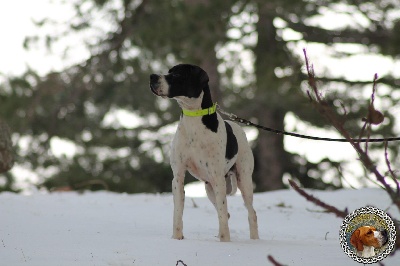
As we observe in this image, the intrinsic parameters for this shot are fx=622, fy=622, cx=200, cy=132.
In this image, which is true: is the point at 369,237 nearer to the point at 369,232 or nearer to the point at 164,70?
the point at 369,232

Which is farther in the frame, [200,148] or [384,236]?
[200,148]

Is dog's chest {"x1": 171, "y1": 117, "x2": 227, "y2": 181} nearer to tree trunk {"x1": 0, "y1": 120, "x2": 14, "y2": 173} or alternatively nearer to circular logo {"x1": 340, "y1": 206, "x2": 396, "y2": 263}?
circular logo {"x1": 340, "y1": 206, "x2": 396, "y2": 263}

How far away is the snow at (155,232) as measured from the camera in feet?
12.9

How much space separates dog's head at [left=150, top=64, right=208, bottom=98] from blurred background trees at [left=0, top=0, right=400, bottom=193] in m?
5.91

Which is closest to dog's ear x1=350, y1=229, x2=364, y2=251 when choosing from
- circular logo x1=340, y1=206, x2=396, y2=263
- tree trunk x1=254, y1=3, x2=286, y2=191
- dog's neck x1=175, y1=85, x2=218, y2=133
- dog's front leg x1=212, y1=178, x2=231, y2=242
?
circular logo x1=340, y1=206, x2=396, y2=263

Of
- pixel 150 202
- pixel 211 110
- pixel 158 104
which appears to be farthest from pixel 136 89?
pixel 211 110

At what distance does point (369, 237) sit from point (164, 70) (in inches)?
466

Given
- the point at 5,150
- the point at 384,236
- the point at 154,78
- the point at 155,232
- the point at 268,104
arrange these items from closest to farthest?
1. the point at 384,236
2. the point at 154,78
3. the point at 155,232
4. the point at 5,150
5. the point at 268,104

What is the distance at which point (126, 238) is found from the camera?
4570 mm

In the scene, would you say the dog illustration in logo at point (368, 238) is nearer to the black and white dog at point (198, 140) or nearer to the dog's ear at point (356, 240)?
the dog's ear at point (356, 240)

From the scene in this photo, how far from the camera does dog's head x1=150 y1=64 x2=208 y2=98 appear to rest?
14.0 ft

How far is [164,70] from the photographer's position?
14734 millimetres

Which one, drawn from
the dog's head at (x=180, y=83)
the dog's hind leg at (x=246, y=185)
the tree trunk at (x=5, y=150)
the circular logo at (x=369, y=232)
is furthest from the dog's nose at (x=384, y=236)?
the tree trunk at (x=5, y=150)

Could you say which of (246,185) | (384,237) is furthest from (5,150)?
(384,237)
